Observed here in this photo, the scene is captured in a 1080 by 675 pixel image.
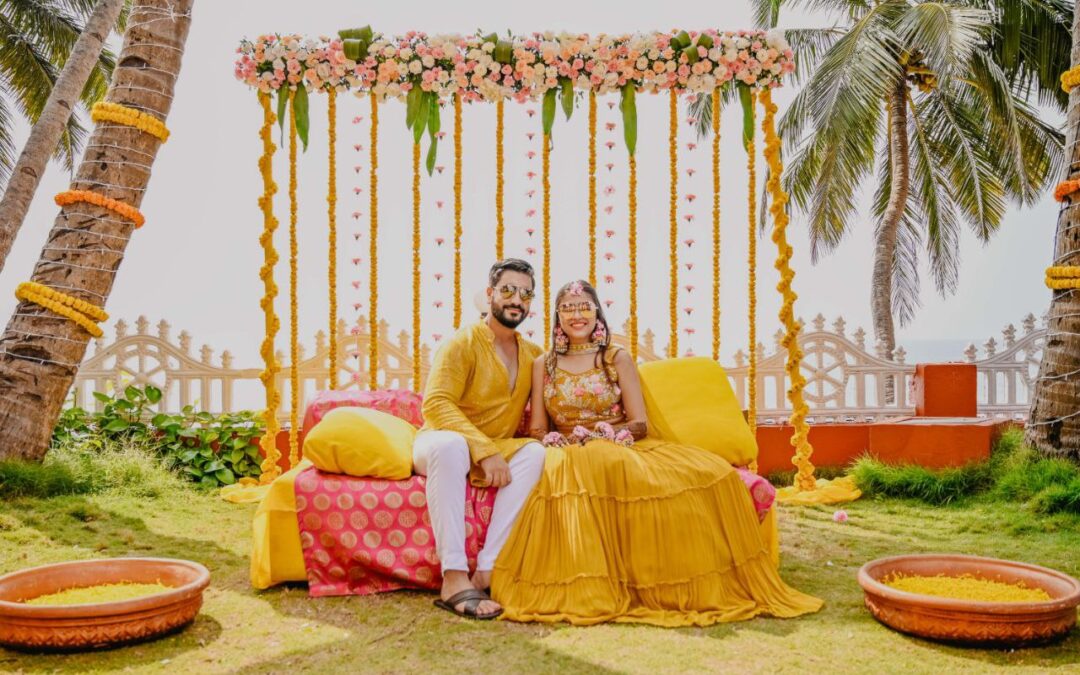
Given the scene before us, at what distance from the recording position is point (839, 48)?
887cm

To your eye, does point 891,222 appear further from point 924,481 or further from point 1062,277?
point 924,481

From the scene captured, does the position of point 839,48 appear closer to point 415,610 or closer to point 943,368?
point 943,368

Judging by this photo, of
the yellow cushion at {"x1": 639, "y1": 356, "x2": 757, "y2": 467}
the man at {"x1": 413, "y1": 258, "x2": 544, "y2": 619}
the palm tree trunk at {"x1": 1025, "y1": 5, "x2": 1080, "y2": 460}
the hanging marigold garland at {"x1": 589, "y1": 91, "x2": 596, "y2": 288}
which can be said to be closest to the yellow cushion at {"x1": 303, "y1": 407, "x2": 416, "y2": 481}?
the man at {"x1": 413, "y1": 258, "x2": 544, "y2": 619}

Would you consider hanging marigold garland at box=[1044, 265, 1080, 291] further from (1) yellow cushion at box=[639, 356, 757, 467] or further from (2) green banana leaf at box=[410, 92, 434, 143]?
(2) green banana leaf at box=[410, 92, 434, 143]

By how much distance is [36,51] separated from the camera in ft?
36.4

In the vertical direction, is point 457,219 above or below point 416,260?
above

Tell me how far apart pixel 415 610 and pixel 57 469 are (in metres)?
3.02

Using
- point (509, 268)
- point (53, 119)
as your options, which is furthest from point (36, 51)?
point (509, 268)

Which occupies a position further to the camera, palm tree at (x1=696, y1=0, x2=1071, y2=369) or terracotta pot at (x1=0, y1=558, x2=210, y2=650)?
palm tree at (x1=696, y1=0, x2=1071, y2=369)

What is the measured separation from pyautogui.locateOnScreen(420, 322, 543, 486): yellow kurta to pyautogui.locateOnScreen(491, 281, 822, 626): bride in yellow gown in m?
0.36

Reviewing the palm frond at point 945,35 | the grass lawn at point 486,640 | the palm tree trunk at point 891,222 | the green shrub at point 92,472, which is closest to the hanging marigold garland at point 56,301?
the green shrub at point 92,472

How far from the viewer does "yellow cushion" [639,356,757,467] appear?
359 centimetres

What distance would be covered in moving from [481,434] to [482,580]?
528mm

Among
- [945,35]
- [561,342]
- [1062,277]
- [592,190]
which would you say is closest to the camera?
[561,342]
